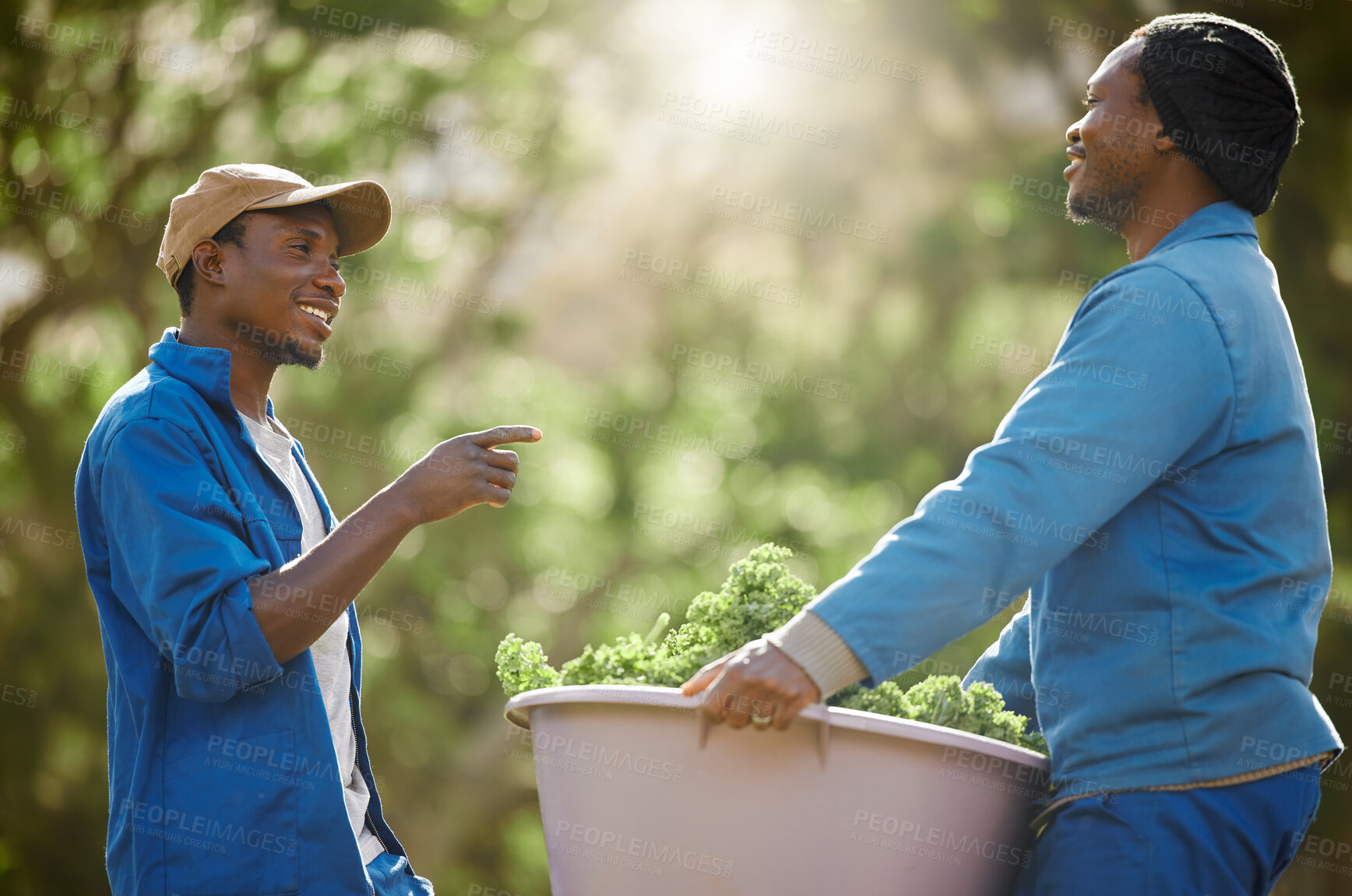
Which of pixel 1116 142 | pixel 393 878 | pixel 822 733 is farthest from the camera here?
pixel 393 878

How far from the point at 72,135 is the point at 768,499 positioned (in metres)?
7.54

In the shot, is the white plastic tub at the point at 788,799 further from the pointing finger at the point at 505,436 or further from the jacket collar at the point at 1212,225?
the jacket collar at the point at 1212,225

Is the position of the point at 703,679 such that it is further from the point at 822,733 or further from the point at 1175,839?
the point at 1175,839

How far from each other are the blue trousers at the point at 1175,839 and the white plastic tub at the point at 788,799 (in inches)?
5.9

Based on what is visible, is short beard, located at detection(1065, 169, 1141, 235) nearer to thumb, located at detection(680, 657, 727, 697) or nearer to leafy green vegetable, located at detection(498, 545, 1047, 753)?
leafy green vegetable, located at detection(498, 545, 1047, 753)

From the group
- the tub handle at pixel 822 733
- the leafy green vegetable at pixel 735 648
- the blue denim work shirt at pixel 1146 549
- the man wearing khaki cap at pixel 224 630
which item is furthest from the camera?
the man wearing khaki cap at pixel 224 630

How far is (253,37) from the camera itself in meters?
12.2

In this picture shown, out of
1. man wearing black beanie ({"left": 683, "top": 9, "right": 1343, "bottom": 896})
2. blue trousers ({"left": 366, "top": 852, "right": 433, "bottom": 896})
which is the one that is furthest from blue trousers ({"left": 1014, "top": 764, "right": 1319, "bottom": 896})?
blue trousers ({"left": 366, "top": 852, "right": 433, "bottom": 896})

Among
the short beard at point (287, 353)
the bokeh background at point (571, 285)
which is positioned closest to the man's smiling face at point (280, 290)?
the short beard at point (287, 353)

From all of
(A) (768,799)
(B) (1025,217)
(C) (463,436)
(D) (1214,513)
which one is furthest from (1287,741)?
(B) (1025,217)

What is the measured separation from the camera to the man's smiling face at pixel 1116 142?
256cm

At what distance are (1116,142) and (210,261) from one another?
205 centimetres

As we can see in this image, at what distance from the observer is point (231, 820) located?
2449 millimetres

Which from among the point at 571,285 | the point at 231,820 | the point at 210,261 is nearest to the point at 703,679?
the point at 231,820
